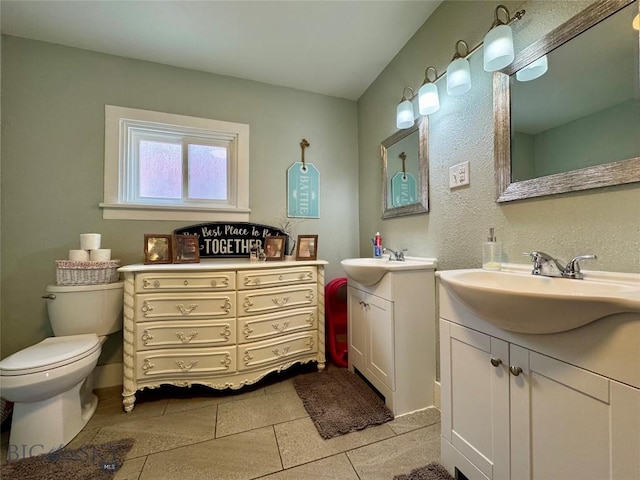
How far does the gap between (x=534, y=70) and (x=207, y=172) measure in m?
2.14

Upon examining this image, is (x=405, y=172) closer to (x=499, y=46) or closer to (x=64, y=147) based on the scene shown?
(x=499, y=46)

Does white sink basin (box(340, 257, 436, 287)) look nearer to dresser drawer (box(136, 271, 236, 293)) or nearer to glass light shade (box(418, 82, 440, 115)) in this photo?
dresser drawer (box(136, 271, 236, 293))

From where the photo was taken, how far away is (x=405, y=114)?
171 cm

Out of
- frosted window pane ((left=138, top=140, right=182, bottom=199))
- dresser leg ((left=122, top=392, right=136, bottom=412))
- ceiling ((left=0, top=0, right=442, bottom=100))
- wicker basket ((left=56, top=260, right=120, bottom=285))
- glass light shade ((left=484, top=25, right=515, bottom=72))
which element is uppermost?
ceiling ((left=0, top=0, right=442, bottom=100))

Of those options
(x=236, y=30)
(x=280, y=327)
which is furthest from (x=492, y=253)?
(x=236, y=30)

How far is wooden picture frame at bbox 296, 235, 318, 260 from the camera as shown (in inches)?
79.9

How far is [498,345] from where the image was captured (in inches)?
33.1

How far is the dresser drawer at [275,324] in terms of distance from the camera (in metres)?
1.61

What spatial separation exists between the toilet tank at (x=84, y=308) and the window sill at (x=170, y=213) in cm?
52

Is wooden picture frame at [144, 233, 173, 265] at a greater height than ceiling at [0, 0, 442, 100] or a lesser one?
lesser

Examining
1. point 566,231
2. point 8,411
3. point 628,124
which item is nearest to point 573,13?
point 628,124

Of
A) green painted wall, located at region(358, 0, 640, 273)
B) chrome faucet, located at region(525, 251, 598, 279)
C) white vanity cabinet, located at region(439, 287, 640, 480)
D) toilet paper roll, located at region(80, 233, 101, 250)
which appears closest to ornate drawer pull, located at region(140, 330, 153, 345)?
toilet paper roll, located at region(80, 233, 101, 250)

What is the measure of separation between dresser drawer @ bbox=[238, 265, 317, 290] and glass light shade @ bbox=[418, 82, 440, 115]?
125 cm

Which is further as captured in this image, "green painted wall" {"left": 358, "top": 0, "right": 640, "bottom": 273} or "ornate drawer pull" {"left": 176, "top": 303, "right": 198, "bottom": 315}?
"ornate drawer pull" {"left": 176, "top": 303, "right": 198, "bottom": 315}
